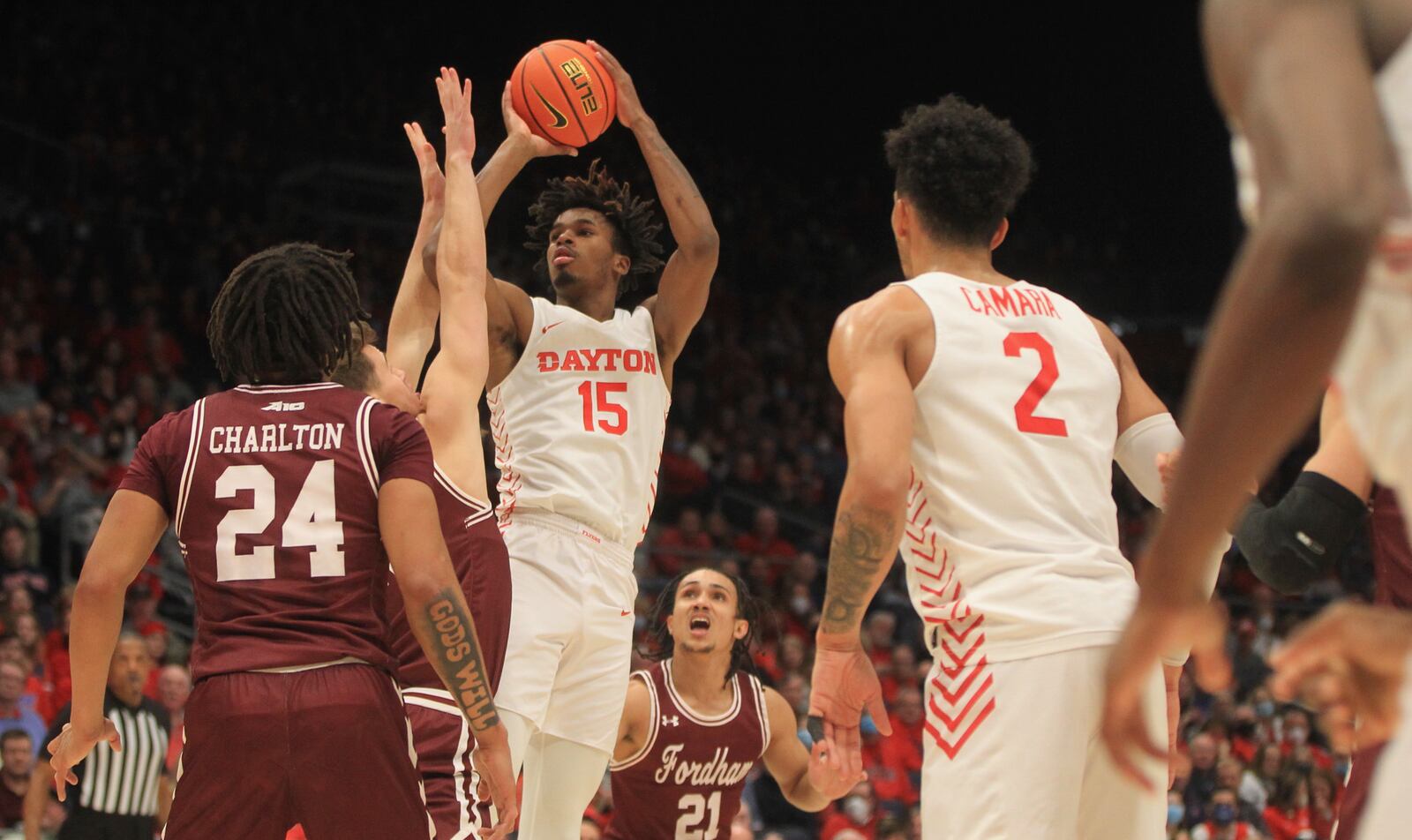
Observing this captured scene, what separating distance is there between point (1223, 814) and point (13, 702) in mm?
7591

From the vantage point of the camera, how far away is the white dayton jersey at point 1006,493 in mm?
3186

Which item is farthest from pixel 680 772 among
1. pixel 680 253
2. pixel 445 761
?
pixel 680 253

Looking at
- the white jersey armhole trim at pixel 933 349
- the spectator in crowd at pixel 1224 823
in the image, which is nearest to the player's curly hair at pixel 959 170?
the white jersey armhole trim at pixel 933 349

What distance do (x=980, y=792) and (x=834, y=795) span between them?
1.11 metres

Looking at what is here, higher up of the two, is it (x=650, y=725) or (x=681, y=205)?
(x=681, y=205)

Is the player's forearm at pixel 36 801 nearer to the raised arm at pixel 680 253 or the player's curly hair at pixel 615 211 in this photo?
the player's curly hair at pixel 615 211

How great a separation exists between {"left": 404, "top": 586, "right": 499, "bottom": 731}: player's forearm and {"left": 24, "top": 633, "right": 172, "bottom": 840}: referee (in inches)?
191

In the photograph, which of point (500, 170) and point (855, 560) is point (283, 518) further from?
point (500, 170)

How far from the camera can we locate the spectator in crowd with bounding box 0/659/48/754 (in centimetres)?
816

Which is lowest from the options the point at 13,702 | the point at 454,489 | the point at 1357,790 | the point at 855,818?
the point at 855,818

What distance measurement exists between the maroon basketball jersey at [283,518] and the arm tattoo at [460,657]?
0.12m

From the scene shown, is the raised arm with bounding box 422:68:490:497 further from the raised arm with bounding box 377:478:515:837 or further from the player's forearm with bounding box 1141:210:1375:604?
the player's forearm with bounding box 1141:210:1375:604

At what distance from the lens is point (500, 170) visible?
17.1 ft

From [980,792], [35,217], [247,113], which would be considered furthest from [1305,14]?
[247,113]
